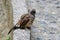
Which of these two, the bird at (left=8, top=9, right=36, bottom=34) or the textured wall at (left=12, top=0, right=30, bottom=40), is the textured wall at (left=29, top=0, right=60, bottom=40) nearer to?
the bird at (left=8, top=9, right=36, bottom=34)

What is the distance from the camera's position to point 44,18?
22.7ft

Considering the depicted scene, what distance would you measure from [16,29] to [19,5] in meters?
0.95

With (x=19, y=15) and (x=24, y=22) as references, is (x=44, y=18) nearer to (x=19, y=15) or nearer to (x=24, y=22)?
(x=19, y=15)

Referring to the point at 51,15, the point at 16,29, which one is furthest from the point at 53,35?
the point at 16,29

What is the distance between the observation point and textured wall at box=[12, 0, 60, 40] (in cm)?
615

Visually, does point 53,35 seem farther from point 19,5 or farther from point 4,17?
point 4,17

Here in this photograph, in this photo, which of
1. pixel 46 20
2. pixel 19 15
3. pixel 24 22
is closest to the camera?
pixel 24 22

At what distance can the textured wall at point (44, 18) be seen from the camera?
20.2ft

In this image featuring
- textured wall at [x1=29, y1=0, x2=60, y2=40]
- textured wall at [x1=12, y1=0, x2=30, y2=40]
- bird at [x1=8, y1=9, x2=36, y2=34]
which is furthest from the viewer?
textured wall at [x1=29, y1=0, x2=60, y2=40]

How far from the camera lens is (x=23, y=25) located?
543cm

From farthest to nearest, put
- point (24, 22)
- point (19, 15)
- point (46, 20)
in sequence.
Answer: point (46, 20) → point (19, 15) → point (24, 22)

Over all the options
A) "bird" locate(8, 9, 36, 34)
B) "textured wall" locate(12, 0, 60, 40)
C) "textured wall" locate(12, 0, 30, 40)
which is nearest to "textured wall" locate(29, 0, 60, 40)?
"textured wall" locate(12, 0, 60, 40)

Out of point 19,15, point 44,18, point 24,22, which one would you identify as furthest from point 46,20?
point 24,22

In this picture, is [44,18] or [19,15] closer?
[19,15]
